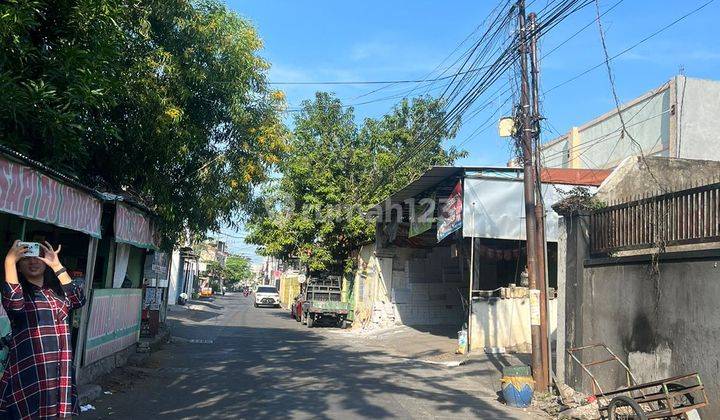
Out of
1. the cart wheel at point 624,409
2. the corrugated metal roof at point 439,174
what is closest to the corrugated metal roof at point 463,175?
the corrugated metal roof at point 439,174

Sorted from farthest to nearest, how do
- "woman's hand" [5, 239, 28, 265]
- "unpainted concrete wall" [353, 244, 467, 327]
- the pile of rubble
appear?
"unpainted concrete wall" [353, 244, 467, 327]
the pile of rubble
"woman's hand" [5, 239, 28, 265]

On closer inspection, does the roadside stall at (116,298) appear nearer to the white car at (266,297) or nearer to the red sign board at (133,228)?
the red sign board at (133,228)

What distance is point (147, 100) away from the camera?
10.2 m

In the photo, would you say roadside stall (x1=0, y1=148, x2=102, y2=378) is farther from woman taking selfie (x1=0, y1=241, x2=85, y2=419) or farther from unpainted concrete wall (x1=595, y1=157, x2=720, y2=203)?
unpainted concrete wall (x1=595, y1=157, x2=720, y2=203)

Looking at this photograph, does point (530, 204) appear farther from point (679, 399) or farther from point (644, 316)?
point (679, 399)

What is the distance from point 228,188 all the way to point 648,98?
16.4 metres

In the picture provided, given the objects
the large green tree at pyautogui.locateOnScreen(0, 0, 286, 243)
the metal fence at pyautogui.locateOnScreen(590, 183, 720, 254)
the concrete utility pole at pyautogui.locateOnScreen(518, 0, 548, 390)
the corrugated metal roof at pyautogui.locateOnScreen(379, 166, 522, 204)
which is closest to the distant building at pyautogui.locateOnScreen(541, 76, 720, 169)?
the corrugated metal roof at pyautogui.locateOnScreen(379, 166, 522, 204)

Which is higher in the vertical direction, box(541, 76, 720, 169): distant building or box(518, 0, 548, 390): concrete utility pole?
box(541, 76, 720, 169): distant building

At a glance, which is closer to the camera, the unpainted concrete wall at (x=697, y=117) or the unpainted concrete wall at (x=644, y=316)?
the unpainted concrete wall at (x=644, y=316)

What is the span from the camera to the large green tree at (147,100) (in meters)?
7.57

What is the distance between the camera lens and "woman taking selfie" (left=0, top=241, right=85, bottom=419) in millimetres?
4184

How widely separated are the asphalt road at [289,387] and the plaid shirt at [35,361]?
3.73 m

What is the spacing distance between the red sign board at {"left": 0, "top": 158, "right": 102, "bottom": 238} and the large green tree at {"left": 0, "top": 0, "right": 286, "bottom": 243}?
0.91 meters

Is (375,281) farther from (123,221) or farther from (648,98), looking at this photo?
(123,221)
